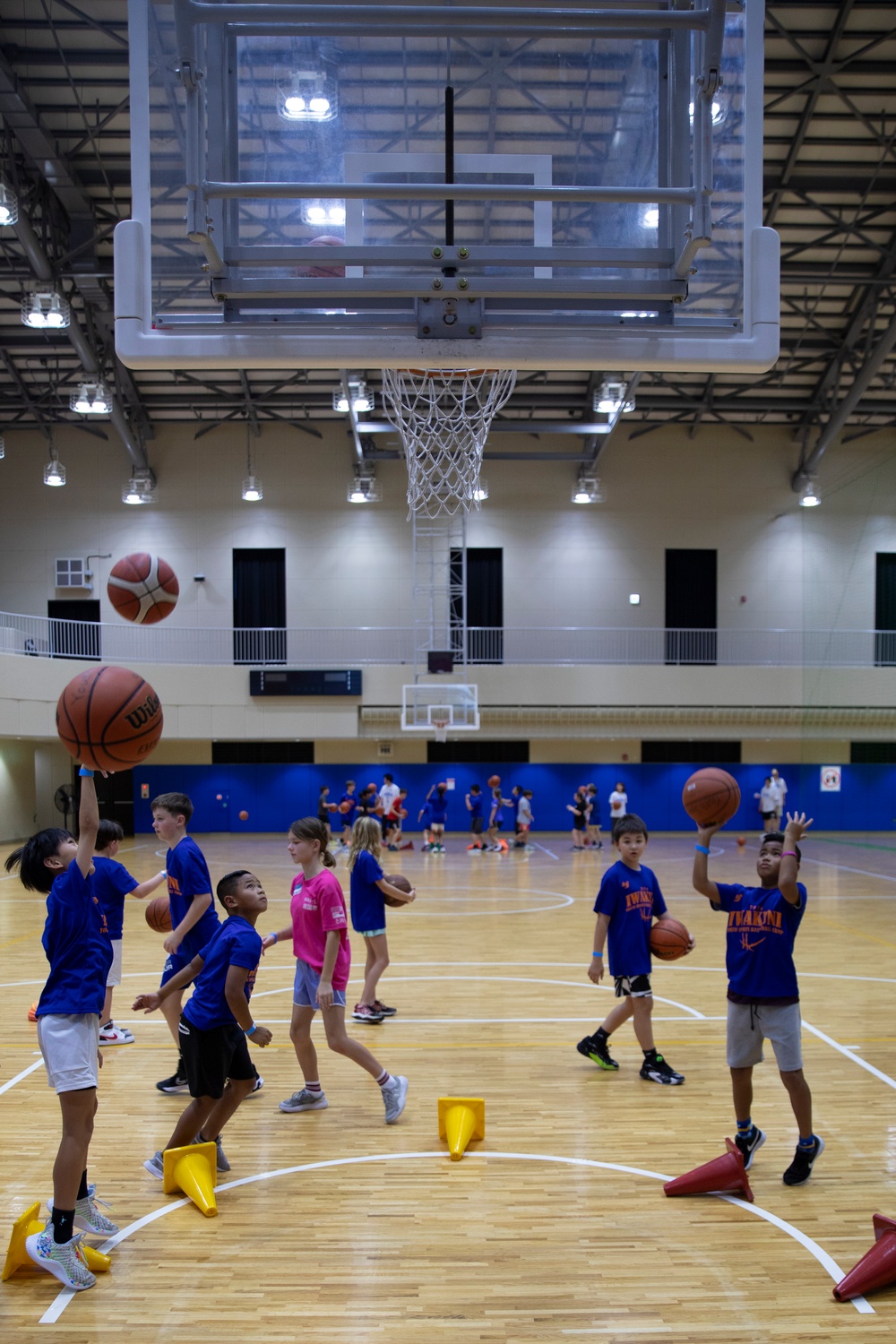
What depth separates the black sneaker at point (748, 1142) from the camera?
509 cm

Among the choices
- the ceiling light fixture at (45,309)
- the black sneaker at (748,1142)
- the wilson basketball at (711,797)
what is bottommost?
the black sneaker at (748,1142)

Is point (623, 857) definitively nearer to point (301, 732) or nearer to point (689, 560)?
point (301, 732)

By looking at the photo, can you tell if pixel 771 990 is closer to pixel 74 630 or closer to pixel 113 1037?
pixel 113 1037

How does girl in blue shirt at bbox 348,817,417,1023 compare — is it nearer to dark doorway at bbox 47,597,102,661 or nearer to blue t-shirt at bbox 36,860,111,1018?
blue t-shirt at bbox 36,860,111,1018

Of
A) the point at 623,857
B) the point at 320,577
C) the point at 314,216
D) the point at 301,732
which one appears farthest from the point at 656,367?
the point at 320,577

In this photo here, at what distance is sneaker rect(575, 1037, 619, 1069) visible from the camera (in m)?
6.74

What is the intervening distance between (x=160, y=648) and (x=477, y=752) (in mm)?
8411

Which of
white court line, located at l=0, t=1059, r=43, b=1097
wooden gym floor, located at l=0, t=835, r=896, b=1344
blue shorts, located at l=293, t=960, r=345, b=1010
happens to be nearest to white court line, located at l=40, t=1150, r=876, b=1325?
wooden gym floor, located at l=0, t=835, r=896, b=1344

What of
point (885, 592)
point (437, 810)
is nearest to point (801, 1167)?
point (437, 810)

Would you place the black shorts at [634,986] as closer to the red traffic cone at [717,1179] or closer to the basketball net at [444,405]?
the red traffic cone at [717,1179]

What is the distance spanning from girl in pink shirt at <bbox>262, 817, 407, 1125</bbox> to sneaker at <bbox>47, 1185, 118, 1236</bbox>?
141 cm

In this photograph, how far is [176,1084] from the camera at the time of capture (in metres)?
6.31

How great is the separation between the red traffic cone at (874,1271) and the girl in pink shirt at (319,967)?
2.55 meters

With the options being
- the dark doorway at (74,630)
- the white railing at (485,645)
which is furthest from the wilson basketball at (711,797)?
the white railing at (485,645)
